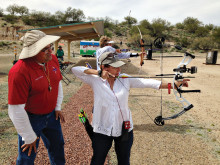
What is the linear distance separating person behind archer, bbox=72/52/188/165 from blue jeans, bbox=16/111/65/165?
21.2 inches

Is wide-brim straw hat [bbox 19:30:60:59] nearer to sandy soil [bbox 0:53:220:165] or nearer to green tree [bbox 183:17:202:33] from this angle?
sandy soil [bbox 0:53:220:165]

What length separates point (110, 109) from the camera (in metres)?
1.77

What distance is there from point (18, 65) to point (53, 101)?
0.61 meters

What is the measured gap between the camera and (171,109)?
557 centimetres

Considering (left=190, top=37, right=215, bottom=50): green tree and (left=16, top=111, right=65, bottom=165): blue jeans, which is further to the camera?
(left=190, top=37, right=215, bottom=50): green tree

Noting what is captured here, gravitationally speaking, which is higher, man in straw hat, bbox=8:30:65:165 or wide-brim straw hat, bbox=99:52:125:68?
wide-brim straw hat, bbox=99:52:125:68

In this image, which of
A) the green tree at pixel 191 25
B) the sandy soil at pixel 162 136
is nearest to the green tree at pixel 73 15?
the green tree at pixel 191 25

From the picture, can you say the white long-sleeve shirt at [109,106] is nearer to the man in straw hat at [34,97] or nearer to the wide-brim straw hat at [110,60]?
the wide-brim straw hat at [110,60]

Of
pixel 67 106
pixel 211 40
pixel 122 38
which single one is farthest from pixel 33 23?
pixel 67 106

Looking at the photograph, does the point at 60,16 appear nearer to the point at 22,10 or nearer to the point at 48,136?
the point at 22,10

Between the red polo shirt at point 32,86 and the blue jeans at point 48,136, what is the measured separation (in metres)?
0.09

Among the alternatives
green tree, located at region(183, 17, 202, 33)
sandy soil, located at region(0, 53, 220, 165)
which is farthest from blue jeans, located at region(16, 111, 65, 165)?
green tree, located at region(183, 17, 202, 33)

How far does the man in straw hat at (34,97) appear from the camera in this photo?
151 cm

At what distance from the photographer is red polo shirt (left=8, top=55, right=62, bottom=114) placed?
4.84ft
